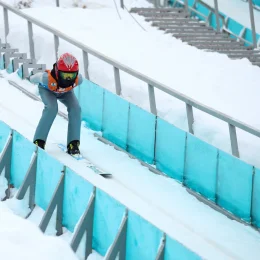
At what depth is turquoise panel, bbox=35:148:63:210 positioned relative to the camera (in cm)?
875

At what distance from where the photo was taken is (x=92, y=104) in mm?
11789

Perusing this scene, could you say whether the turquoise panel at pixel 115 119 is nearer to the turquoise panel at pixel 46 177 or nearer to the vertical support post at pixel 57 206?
the turquoise panel at pixel 46 177

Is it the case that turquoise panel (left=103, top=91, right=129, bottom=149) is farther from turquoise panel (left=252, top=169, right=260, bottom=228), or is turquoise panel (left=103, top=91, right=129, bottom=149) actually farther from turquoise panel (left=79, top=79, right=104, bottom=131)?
turquoise panel (left=252, top=169, right=260, bottom=228)

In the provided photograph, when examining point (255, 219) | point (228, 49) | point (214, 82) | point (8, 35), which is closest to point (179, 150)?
point (255, 219)

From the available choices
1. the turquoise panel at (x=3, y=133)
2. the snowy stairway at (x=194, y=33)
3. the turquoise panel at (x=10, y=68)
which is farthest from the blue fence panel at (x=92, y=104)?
the snowy stairway at (x=194, y=33)

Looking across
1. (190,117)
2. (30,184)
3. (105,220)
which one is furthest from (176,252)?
(190,117)

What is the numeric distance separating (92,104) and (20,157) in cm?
255

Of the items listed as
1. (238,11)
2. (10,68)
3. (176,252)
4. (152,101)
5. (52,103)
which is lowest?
(238,11)

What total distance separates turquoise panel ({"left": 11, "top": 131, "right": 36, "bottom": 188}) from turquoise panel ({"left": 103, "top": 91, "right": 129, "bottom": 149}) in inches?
78.5

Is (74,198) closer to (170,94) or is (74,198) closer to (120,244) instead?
(120,244)

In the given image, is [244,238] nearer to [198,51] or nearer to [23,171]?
[23,171]

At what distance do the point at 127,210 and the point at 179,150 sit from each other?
275 centimetres

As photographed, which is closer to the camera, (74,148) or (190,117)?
(74,148)

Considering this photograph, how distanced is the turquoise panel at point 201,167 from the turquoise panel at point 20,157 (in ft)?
6.18
